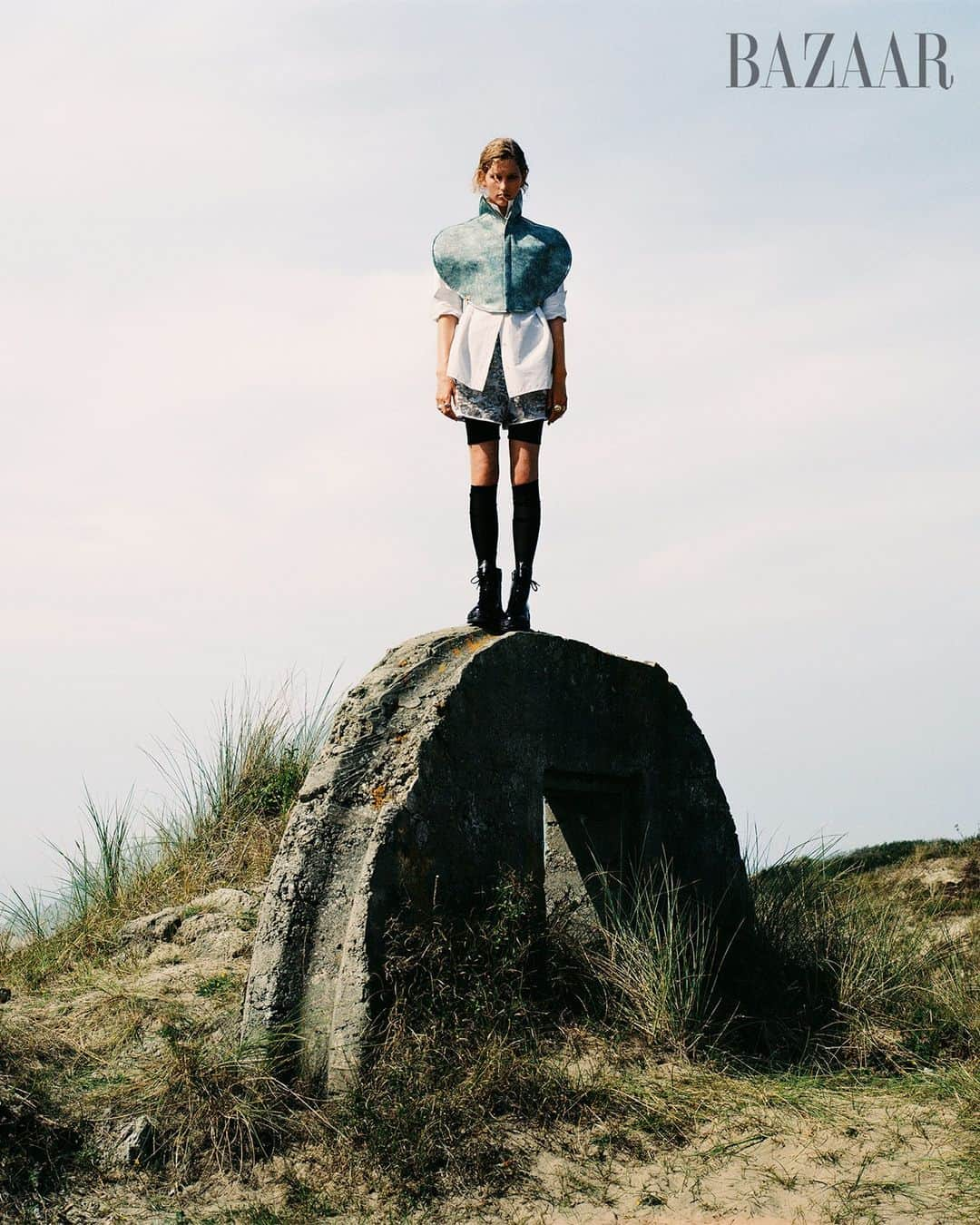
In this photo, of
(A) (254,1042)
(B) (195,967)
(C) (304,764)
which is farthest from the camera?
(C) (304,764)

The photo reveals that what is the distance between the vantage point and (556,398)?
21.0ft

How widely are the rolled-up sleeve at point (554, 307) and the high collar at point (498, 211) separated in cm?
42

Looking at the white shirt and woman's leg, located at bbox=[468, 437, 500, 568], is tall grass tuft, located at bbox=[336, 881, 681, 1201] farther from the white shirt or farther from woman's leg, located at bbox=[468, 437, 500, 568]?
the white shirt

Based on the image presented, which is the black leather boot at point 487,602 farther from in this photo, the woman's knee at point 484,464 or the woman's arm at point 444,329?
the woman's arm at point 444,329

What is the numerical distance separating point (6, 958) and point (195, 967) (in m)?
1.70

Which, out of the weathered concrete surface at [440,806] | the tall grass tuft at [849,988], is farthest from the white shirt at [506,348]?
the tall grass tuft at [849,988]

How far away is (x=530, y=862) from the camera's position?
5.89 metres

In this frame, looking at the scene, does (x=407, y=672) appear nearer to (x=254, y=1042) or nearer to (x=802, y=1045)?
(x=254, y=1042)

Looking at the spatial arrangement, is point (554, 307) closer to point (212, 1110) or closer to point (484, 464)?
point (484, 464)

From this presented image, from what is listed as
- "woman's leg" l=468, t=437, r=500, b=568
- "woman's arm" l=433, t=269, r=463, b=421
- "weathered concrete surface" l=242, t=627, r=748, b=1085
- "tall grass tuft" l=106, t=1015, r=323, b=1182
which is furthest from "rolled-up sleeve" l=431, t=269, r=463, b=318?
"tall grass tuft" l=106, t=1015, r=323, b=1182

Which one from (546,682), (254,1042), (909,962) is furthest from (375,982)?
(909,962)

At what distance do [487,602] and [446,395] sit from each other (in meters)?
1.01

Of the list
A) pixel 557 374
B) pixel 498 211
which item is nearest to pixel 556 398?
pixel 557 374

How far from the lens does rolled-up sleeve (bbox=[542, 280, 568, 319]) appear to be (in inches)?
254
